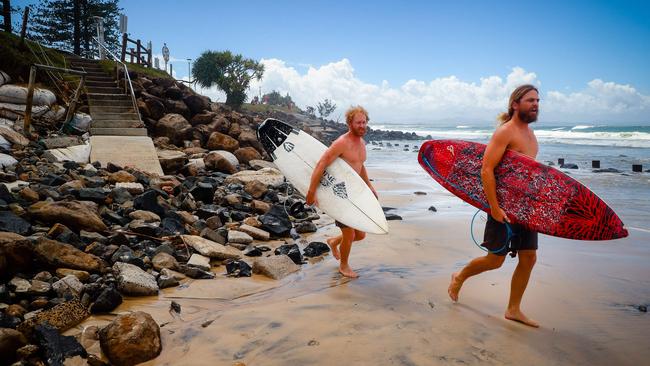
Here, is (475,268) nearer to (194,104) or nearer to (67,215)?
(67,215)

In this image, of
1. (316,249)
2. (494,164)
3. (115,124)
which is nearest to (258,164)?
(115,124)

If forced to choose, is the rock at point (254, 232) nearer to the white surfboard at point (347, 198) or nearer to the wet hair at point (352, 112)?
the white surfboard at point (347, 198)

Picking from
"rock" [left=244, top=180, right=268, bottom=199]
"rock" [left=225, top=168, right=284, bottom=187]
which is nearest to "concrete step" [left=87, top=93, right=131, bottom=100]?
"rock" [left=225, top=168, right=284, bottom=187]

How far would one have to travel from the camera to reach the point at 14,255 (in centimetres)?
338

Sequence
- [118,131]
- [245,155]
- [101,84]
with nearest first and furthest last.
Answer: [118,131]
[245,155]
[101,84]

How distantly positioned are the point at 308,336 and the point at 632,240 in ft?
18.9

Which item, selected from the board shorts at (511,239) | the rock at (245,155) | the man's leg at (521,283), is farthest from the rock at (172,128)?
the man's leg at (521,283)

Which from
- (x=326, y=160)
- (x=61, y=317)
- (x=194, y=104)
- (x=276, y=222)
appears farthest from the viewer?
(x=194, y=104)

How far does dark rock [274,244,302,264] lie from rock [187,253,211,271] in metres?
0.96

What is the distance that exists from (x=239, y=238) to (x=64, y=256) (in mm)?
2141

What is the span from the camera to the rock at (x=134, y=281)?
3.54 meters

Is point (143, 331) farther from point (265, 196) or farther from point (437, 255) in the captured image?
point (265, 196)

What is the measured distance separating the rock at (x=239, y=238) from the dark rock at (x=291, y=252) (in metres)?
0.44

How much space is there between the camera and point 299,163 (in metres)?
5.71
